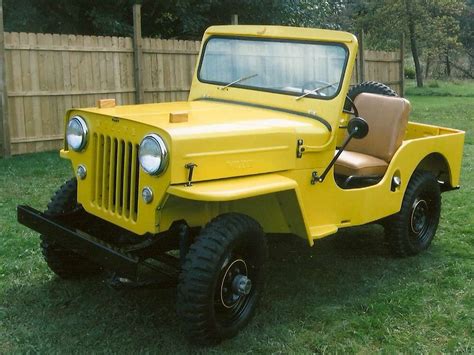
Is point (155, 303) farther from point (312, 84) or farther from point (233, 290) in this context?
point (312, 84)

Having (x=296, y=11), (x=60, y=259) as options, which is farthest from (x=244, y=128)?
(x=296, y=11)

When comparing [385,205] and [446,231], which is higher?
[385,205]

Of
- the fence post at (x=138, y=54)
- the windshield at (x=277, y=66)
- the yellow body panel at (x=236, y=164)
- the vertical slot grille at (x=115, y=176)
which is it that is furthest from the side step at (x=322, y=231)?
the fence post at (x=138, y=54)

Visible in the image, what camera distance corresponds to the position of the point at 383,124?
4.95 metres

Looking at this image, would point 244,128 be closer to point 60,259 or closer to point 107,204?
point 107,204

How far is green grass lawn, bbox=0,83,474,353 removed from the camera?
348 centimetres

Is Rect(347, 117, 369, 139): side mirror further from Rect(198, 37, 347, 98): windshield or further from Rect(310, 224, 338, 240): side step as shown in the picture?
Rect(310, 224, 338, 240): side step

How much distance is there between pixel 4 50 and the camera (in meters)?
8.72

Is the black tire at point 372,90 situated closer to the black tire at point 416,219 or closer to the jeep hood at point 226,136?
the black tire at point 416,219

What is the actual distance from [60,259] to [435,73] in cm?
3275

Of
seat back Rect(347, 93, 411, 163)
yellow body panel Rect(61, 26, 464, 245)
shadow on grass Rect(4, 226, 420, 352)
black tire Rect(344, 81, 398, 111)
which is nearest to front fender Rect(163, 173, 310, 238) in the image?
yellow body panel Rect(61, 26, 464, 245)

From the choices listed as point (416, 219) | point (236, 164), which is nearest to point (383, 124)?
point (416, 219)

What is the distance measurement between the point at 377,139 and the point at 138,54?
243 inches

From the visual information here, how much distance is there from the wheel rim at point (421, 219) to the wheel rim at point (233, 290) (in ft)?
6.19
